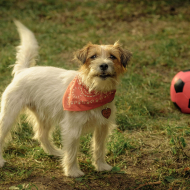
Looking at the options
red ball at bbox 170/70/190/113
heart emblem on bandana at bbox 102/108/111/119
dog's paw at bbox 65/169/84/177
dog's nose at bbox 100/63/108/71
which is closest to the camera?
dog's nose at bbox 100/63/108/71

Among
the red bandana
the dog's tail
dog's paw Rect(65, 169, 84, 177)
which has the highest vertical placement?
the dog's tail

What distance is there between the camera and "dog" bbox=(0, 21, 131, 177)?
361 cm

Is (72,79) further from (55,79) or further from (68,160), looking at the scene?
(68,160)

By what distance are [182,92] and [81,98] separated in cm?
249

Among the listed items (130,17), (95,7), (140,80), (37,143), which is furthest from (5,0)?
(37,143)

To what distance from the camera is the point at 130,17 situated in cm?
1069

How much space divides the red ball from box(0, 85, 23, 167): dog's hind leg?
118 inches

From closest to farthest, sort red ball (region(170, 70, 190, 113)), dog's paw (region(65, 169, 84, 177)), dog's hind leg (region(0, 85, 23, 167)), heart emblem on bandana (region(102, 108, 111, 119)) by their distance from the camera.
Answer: heart emblem on bandana (region(102, 108, 111, 119)) < dog's paw (region(65, 169, 84, 177)) < dog's hind leg (region(0, 85, 23, 167)) < red ball (region(170, 70, 190, 113))

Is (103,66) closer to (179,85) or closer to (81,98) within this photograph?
(81,98)

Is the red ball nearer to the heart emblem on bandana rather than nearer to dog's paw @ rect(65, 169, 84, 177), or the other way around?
the heart emblem on bandana

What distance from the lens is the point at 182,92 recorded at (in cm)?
536

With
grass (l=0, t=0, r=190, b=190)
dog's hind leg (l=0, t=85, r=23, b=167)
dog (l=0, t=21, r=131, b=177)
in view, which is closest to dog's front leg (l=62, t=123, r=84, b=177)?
dog (l=0, t=21, r=131, b=177)

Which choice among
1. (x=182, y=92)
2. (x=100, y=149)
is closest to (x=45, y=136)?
(x=100, y=149)

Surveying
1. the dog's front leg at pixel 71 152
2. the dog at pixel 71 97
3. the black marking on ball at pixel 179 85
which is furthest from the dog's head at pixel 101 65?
the black marking on ball at pixel 179 85
